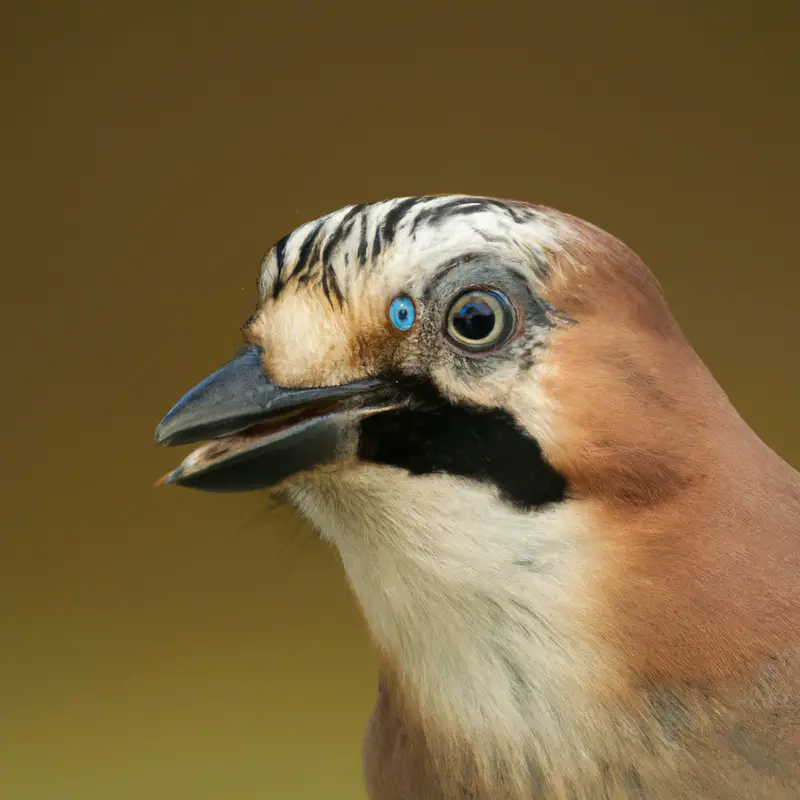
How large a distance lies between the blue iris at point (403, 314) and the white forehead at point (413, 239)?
16 mm

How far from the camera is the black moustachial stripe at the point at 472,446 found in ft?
2.83

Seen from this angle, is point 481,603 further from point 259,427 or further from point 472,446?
point 259,427

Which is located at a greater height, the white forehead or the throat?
the white forehead

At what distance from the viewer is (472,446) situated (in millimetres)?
865

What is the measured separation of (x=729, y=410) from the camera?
100 cm

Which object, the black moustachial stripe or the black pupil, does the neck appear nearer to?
the black moustachial stripe

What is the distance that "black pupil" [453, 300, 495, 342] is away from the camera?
862 millimetres

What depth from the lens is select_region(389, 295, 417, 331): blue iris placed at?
87 cm

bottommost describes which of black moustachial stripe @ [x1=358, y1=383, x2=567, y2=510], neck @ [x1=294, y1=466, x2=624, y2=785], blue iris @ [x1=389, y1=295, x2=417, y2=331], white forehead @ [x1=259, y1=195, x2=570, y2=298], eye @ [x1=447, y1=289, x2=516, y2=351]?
neck @ [x1=294, y1=466, x2=624, y2=785]

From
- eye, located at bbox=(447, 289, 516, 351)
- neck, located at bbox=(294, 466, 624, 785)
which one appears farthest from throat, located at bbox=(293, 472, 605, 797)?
eye, located at bbox=(447, 289, 516, 351)

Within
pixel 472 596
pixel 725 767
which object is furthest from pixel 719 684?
pixel 472 596

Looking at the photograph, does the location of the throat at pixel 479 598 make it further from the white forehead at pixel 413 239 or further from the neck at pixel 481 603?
the white forehead at pixel 413 239

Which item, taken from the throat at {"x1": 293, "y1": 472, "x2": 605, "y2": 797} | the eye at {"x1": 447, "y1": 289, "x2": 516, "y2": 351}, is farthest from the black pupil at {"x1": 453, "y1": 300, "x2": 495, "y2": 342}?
the throat at {"x1": 293, "y1": 472, "x2": 605, "y2": 797}

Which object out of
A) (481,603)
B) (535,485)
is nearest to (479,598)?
(481,603)
